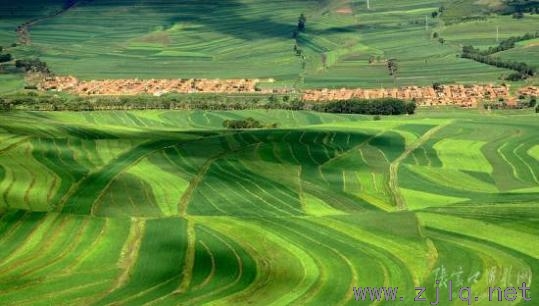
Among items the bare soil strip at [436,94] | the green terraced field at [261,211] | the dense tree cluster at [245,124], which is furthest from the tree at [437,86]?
the dense tree cluster at [245,124]

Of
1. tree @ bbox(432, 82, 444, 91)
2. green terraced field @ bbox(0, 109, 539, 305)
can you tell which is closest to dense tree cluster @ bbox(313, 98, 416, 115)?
tree @ bbox(432, 82, 444, 91)

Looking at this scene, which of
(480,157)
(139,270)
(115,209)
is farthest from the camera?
(480,157)

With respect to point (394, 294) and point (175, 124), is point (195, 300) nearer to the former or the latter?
point (394, 294)

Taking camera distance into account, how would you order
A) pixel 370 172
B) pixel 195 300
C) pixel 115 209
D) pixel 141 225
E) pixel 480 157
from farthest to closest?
pixel 480 157 < pixel 370 172 < pixel 115 209 < pixel 141 225 < pixel 195 300

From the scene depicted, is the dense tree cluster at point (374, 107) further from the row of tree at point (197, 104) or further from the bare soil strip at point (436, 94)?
the bare soil strip at point (436, 94)

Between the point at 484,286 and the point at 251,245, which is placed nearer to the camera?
the point at 484,286

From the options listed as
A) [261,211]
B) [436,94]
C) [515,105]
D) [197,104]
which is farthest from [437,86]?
[261,211]

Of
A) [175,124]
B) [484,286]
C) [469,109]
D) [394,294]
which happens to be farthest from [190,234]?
[469,109]
